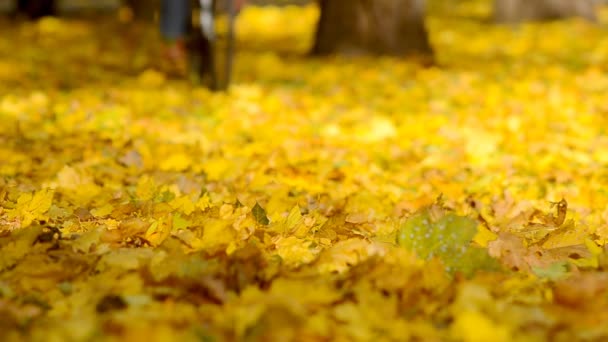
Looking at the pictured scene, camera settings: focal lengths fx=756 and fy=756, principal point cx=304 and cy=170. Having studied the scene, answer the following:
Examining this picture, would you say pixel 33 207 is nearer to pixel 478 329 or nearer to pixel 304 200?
pixel 304 200

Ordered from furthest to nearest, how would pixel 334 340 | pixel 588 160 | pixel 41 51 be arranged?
pixel 41 51 → pixel 588 160 → pixel 334 340

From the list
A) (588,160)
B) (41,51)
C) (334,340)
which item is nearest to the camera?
(334,340)

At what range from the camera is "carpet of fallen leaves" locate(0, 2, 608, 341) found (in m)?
1.83

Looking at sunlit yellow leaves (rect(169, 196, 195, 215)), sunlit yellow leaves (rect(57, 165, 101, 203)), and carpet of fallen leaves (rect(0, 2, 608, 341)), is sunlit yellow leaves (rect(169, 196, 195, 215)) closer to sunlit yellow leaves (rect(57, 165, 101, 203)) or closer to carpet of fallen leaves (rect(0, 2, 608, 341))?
carpet of fallen leaves (rect(0, 2, 608, 341))

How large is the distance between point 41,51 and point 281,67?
240 centimetres

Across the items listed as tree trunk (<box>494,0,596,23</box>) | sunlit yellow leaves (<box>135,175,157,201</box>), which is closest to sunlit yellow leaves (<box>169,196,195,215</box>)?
sunlit yellow leaves (<box>135,175,157,201</box>)

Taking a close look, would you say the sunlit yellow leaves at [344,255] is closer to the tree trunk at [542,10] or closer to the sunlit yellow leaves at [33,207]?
the sunlit yellow leaves at [33,207]

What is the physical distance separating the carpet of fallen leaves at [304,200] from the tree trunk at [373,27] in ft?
1.05

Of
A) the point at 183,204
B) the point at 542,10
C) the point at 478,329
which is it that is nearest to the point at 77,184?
the point at 183,204

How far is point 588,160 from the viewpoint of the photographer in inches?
159

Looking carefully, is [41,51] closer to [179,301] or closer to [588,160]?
[588,160]

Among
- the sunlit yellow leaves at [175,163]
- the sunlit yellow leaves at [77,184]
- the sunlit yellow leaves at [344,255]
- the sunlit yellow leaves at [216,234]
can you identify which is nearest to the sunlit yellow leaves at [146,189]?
the sunlit yellow leaves at [77,184]

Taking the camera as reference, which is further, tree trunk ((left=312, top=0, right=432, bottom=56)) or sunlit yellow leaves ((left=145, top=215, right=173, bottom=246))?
tree trunk ((left=312, top=0, right=432, bottom=56))

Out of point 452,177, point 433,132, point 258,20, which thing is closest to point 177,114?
point 433,132
